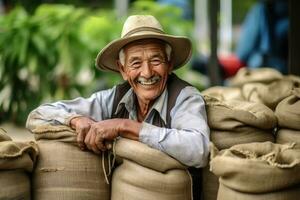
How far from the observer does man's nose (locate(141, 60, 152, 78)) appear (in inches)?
127

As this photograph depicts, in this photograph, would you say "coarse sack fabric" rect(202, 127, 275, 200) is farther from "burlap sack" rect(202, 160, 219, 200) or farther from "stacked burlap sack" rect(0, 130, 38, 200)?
"stacked burlap sack" rect(0, 130, 38, 200)

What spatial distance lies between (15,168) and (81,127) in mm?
387

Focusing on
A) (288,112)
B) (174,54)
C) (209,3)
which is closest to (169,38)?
(174,54)

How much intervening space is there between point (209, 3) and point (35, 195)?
4.61 meters

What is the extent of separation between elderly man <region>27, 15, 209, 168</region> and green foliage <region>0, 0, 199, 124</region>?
369 cm

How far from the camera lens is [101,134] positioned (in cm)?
306

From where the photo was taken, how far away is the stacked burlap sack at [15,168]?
293cm

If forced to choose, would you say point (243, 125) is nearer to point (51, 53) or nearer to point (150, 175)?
point (150, 175)

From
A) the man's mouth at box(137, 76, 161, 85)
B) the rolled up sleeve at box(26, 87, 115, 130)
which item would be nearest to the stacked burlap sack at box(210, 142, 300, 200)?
the man's mouth at box(137, 76, 161, 85)

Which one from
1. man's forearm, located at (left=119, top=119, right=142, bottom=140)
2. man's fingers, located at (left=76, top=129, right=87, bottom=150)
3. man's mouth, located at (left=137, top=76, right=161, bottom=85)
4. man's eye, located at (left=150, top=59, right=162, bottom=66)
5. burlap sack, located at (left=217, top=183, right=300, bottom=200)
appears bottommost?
burlap sack, located at (left=217, top=183, right=300, bottom=200)

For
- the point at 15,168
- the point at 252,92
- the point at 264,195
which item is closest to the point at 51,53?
the point at 252,92

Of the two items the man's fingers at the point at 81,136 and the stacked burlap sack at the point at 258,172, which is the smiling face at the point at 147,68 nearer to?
the man's fingers at the point at 81,136

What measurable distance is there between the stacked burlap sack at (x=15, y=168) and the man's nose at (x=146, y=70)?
686 millimetres

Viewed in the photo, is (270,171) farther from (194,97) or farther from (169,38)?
(169,38)
